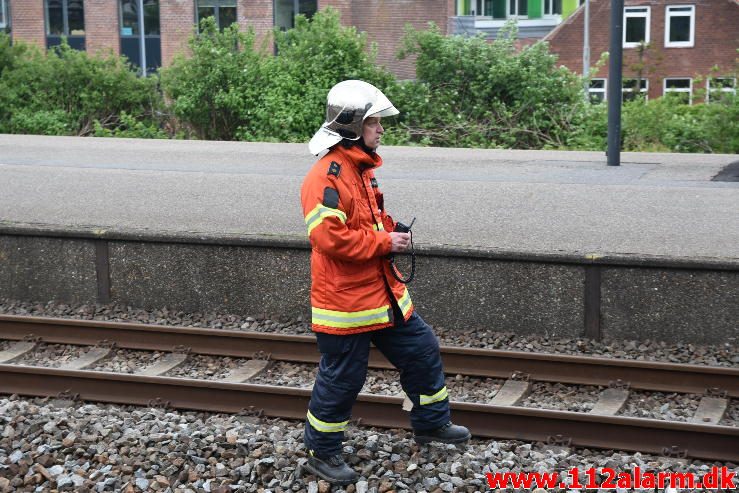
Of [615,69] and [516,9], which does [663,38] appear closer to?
[516,9]

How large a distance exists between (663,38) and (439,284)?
4372 cm

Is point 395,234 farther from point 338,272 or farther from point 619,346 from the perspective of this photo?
point 619,346

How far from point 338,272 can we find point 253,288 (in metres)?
4.36

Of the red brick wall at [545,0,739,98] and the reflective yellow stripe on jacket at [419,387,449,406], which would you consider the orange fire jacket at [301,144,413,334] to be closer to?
the reflective yellow stripe on jacket at [419,387,449,406]

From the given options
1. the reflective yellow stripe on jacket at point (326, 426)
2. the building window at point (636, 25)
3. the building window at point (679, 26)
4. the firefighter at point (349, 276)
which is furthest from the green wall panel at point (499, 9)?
the reflective yellow stripe on jacket at point (326, 426)

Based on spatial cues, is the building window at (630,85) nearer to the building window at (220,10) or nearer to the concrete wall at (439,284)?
the building window at (220,10)

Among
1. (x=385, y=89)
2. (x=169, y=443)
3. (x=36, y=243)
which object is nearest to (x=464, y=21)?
(x=385, y=89)

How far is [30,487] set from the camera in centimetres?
573

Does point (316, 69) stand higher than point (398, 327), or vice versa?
point (316, 69)

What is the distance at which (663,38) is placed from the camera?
4994cm

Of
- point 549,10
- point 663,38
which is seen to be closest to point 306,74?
point 663,38

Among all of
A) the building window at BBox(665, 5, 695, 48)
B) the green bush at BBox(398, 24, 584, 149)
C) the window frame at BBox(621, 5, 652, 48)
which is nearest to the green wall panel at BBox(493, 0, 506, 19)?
the window frame at BBox(621, 5, 652, 48)

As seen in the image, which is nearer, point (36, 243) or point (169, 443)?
point (169, 443)

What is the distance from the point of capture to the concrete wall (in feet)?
28.4
